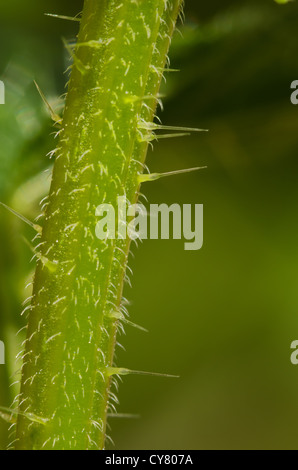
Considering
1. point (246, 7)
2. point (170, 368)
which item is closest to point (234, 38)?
point (246, 7)

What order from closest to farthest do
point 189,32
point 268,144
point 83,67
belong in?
point 83,67 < point 189,32 < point 268,144

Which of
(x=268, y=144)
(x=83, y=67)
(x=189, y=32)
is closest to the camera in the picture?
(x=83, y=67)

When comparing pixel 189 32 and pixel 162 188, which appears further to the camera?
pixel 162 188

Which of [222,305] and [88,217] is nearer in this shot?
[88,217]

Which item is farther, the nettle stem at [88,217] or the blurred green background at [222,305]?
the blurred green background at [222,305]

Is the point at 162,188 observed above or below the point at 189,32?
below

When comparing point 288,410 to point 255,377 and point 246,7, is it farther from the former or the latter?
point 246,7

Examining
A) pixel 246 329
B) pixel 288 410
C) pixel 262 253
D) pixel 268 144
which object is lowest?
pixel 288 410

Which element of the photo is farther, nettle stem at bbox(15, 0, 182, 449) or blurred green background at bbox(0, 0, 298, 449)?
blurred green background at bbox(0, 0, 298, 449)
